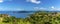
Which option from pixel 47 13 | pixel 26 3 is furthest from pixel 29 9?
pixel 47 13

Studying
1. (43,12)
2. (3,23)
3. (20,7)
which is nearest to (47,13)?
(43,12)

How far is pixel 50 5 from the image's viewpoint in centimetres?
207

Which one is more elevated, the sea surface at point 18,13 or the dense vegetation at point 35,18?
the sea surface at point 18,13

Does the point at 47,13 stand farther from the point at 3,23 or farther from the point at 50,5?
the point at 3,23

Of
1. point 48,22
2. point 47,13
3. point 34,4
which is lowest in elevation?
point 48,22

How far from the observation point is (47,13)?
2.06 meters

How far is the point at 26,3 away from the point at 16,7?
0.17 m

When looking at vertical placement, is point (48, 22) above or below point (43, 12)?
below

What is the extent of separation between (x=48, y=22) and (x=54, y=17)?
121 millimetres

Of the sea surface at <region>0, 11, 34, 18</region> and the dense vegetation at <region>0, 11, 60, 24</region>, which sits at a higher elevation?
the sea surface at <region>0, 11, 34, 18</region>

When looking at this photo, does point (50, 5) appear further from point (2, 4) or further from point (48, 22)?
point (2, 4)

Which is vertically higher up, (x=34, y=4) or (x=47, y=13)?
(x=34, y=4)

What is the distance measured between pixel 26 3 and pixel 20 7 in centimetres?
11

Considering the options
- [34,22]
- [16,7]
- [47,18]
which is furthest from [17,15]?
[47,18]
